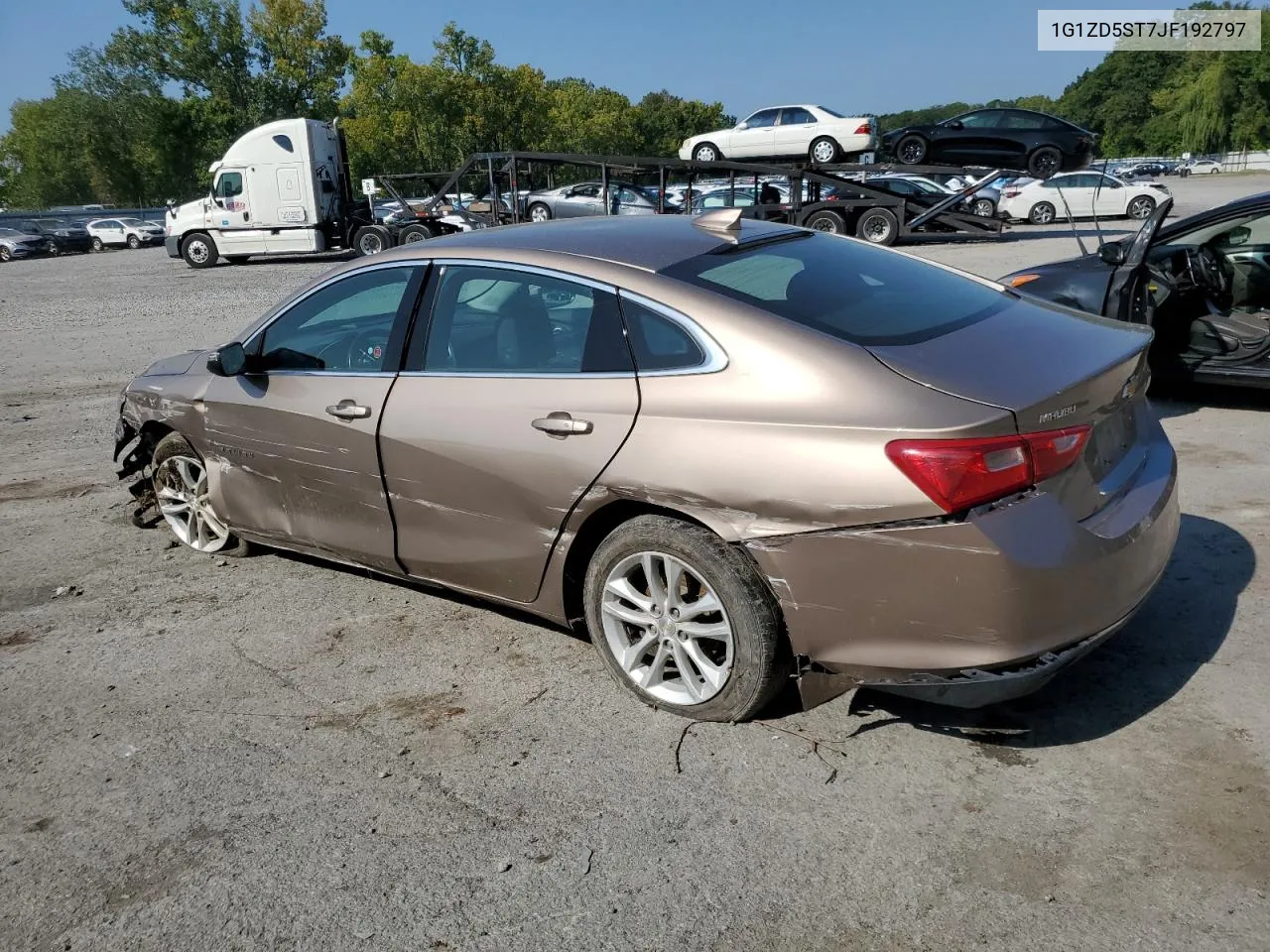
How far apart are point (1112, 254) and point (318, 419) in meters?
5.43

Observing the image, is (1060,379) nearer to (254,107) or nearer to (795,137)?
(795,137)

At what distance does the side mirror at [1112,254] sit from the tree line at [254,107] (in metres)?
56.1

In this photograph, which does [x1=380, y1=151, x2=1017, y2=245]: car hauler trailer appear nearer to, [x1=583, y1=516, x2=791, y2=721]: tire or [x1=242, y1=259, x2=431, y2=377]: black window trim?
[x1=242, y1=259, x2=431, y2=377]: black window trim

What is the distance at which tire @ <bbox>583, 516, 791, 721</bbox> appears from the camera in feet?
9.95

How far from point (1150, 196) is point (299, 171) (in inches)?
909

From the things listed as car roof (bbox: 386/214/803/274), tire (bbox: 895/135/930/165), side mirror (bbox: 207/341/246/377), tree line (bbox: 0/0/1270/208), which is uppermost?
tree line (bbox: 0/0/1270/208)

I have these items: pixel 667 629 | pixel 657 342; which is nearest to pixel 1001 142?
pixel 657 342

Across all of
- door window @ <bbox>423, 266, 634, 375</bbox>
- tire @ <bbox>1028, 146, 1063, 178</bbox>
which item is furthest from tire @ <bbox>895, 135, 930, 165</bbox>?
door window @ <bbox>423, 266, 634, 375</bbox>

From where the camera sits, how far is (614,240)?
371cm

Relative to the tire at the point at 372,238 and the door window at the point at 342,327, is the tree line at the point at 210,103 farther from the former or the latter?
the door window at the point at 342,327

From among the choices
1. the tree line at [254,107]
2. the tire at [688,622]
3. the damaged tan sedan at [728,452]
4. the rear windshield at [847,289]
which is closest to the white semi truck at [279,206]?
the damaged tan sedan at [728,452]

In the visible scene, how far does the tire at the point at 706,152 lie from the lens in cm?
2513

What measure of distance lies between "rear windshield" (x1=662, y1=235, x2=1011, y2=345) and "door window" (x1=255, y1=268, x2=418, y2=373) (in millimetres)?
1318

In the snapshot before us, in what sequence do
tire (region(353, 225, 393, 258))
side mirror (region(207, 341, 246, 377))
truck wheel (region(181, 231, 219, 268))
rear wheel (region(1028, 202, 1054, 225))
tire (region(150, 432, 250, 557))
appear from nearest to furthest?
side mirror (region(207, 341, 246, 377))
tire (region(150, 432, 250, 557))
tire (region(353, 225, 393, 258))
truck wheel (region(181, 231, 219, 268))
rear wheel (region(1028, 202, 1054, 225))
